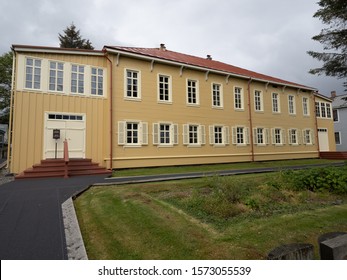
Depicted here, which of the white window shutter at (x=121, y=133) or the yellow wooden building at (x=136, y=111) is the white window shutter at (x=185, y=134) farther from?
the white window shutter at (x=121, y=133)

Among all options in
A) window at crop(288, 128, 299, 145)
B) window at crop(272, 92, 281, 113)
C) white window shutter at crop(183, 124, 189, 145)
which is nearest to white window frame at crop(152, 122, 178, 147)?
white window shutter at crop(183, 124, 189, 145)

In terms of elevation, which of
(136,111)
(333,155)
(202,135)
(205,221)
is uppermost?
(136,111)

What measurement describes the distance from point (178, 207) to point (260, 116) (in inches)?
643

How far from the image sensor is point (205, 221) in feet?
14.4

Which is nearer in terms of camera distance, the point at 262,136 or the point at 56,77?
the point at 56,77

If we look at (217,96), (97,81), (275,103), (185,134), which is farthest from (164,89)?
(275,103)

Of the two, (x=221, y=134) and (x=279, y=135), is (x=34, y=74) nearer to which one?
(x=221, y=134)

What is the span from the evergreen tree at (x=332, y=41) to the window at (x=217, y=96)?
241 inches

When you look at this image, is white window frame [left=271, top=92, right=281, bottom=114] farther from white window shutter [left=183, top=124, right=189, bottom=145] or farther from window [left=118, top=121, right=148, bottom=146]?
window [left=118, top=121, right=148, bottom=146]

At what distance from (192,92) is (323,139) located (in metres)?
16.3

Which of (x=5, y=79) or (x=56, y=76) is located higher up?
(x=5, y=79)

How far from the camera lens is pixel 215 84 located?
17656 mm

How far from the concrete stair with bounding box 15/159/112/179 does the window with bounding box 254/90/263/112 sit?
13.7 meters

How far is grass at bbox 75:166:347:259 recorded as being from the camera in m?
3.26
